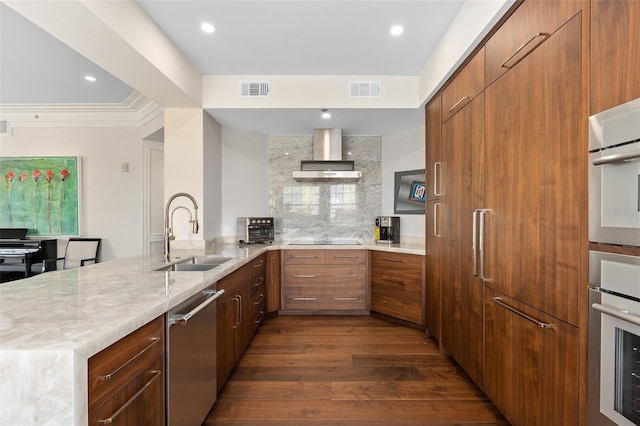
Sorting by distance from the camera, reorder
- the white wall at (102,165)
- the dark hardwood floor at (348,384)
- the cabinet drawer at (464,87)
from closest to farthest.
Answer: the dark hardwood floor at (348,384)
the cabinet drawer at (464,87)
the white wall at (102,165)

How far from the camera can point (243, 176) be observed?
13.3ft

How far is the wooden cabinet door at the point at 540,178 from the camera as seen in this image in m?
1.17

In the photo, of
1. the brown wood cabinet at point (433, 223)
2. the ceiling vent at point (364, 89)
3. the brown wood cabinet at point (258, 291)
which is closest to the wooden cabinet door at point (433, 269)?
the brown wood cabinet at point (433, 223)

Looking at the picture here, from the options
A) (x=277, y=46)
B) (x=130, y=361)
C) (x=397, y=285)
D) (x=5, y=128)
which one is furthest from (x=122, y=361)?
(x=5, y=128)

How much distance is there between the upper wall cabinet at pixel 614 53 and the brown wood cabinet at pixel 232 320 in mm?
2048

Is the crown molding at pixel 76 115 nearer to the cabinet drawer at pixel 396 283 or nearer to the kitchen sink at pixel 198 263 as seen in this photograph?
the kitchen sink at pixel 198 263

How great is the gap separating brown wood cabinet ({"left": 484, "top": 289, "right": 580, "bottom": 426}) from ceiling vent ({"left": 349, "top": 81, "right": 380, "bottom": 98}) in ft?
7.49

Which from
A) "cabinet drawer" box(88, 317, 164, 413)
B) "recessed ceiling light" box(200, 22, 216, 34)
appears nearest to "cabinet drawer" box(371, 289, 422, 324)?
"cabinet drawer" box(88, 317, 164, 413)

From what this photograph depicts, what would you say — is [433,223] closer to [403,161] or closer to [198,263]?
[403,161]

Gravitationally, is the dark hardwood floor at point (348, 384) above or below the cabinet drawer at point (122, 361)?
below

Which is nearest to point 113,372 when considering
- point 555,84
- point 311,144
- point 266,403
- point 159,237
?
point 266,403

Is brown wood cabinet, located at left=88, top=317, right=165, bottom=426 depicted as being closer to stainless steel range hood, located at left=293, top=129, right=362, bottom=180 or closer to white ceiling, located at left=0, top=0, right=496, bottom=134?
white ceiling, located at left=0, top=0, right=496, bottom=134

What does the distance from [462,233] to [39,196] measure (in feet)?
19.3

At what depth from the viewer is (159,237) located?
4.89 metres
